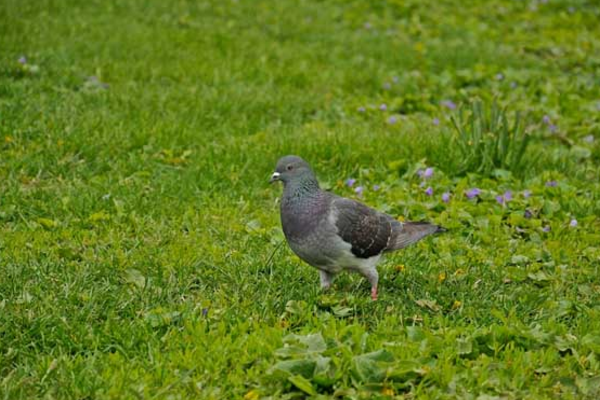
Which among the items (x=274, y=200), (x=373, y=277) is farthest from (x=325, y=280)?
(x=274, y=200)

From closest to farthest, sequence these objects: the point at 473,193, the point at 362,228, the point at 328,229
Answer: the point at 328,229 < the point at 362,228 < the point at 473,193

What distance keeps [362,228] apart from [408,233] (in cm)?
48

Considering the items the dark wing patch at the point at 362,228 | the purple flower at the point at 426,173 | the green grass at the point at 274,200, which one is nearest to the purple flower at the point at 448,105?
the green grass at the point at 274,200

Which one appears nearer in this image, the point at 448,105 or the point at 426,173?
the point at 426,173

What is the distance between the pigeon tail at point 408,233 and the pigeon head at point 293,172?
645mm

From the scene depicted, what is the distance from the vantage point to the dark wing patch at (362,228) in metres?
5.21

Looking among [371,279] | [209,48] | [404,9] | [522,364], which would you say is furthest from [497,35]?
[522,364]

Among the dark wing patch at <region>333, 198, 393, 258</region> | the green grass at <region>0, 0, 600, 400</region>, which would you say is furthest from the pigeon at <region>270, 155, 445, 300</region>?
the green grass at <region>0, 0, 600, 400</region>

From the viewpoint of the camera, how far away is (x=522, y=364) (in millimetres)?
4500

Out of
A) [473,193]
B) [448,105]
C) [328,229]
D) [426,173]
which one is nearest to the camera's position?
[328,229]

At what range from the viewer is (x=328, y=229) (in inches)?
202

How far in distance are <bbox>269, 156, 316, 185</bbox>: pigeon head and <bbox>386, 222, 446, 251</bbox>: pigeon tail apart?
0.64m

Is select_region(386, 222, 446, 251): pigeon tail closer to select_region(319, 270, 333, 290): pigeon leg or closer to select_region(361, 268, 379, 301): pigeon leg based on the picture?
select_region(361, 268, 379, 301): pigeon leg

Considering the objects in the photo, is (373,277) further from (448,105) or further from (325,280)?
(448,105)
